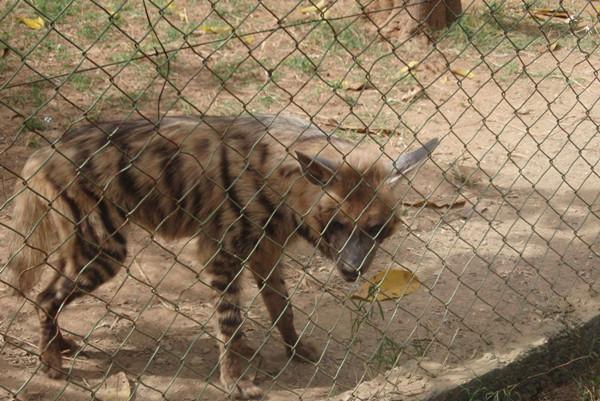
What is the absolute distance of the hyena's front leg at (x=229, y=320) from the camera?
436 centimetres

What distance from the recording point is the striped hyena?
13.9ft

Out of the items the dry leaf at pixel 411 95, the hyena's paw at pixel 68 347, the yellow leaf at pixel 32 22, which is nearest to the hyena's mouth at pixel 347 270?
the hyena's paw at pixel 68 347

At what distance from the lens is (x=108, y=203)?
4.25 meters

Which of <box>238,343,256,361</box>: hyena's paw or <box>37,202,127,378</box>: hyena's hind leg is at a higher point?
<box>37,202,127,378</box>: hyena's hind leg

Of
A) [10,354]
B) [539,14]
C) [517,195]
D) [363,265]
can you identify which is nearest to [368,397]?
[363,265]

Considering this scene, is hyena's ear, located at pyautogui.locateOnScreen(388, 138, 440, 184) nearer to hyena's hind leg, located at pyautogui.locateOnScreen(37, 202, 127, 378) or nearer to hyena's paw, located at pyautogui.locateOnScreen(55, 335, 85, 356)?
hyena's hind leg, located at pyautogui.locateOnScreen(37, 202, 127, 378)

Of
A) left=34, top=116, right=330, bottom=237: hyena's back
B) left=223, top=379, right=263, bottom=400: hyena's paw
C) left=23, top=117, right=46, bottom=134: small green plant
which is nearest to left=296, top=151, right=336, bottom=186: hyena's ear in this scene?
left=34, top=116, right=330, bottom=237: hyena's back

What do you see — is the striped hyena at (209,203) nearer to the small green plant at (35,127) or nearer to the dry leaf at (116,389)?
the dry leaf at (116,389)

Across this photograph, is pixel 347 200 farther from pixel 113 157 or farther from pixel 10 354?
pixel 10 354

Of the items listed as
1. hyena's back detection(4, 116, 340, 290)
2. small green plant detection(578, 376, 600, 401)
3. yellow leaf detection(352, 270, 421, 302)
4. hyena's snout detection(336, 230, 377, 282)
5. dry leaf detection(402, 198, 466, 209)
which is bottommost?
dry leaf detection(402, 198, 466, 209)

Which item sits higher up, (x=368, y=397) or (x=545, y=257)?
(x=368, y=397)

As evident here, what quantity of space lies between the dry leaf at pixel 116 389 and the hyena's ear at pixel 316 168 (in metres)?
1.27

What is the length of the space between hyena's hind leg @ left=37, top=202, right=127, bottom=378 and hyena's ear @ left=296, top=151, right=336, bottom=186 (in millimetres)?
926

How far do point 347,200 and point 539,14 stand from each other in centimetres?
504
